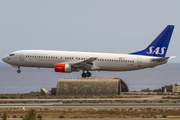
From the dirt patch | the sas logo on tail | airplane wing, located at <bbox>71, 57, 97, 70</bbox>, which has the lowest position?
the dirt patch

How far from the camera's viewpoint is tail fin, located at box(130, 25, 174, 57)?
207ft

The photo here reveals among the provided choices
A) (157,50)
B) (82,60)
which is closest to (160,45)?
(157,50)

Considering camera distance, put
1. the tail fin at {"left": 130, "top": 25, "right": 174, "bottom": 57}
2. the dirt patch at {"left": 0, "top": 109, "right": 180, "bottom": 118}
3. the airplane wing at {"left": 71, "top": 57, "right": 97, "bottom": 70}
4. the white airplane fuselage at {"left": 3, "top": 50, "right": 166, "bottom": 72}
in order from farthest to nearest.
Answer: the tail fin at {"left": 130, "top": 25, "right": 174, "bottom": 57}, the white airplane fuselage at {"left": 3, "top": 50, "right": 166, "bottom": 72}, the airplane wing at {"left": 71, "top": 57, "right": 97, "bottom": 70}, the dirt patch at {"left": 0, "top": 109, "right": 180, "bottom": 118}

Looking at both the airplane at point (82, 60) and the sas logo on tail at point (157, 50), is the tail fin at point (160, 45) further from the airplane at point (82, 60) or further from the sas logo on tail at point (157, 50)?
the airplane at point (82, 60)

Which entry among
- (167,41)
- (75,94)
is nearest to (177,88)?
(167,41)

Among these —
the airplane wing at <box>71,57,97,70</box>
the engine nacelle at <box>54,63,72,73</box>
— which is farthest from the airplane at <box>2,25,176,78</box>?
the engine nacelle at <box>54,63,72,73</box>

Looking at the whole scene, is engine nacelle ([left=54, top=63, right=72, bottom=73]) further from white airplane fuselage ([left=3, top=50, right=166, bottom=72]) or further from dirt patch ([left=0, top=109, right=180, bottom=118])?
dirt patch ([left=0, top=109, right=180, bottom=118])

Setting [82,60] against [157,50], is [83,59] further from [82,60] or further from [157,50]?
[157,50]

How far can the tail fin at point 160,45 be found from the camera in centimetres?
6300

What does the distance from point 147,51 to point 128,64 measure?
18.3ft

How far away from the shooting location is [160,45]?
63.5m

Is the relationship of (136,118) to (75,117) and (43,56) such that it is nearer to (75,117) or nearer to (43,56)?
(75,117)

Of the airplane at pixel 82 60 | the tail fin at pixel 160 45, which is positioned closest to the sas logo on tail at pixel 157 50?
the tail fin at pixel 160 45

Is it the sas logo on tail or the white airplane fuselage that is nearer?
the white airplane fuselage
